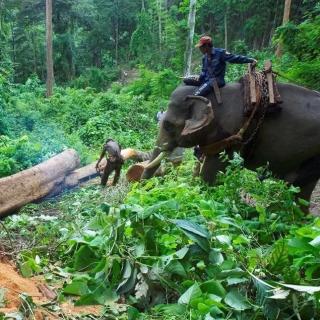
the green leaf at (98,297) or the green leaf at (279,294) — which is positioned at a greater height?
the green leaf at (279,294)

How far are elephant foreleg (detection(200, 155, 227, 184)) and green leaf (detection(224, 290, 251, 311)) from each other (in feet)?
10.8

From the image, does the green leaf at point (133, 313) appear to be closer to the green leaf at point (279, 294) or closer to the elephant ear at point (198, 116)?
the green leaf at point (279, 294)

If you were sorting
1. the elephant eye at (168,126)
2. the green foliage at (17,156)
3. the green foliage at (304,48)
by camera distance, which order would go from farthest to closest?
the green foliage at (304,48) < the green foliage at (17,156) < the elephant eye at (168,126)

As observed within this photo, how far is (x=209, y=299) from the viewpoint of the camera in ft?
8.38

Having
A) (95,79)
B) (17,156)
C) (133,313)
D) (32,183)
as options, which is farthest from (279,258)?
(95,79)

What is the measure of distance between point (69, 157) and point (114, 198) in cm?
422

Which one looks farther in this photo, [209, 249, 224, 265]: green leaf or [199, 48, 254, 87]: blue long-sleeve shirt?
[199, 48, 254, 87]: blue long-sleeve shirt

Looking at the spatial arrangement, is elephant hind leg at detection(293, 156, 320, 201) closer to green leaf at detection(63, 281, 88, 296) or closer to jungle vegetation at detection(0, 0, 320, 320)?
jungle vegetation at detection(0, 0, 320, 320)

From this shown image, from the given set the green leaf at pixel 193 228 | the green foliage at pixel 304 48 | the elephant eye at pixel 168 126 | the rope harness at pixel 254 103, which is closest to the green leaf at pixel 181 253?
the green leaf at pixel 193 228

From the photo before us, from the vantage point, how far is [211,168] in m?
5.96

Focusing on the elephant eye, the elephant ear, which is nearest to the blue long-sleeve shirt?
the elephant ear

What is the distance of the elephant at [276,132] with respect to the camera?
5.80 meters

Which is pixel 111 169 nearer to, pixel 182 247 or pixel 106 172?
pixel 106 172

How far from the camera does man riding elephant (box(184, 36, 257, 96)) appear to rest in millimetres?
6098
